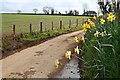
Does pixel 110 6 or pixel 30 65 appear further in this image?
pixel 110 6

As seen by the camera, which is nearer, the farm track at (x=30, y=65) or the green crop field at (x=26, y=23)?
the farm track at (x=30, y=65)

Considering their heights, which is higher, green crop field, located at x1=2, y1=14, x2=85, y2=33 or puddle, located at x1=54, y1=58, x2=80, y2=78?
green crop field, located at x1=2, y1=14, x2=85, y2=33

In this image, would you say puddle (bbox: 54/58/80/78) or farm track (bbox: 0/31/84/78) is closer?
puddle (bbox: 54/58/80/78)

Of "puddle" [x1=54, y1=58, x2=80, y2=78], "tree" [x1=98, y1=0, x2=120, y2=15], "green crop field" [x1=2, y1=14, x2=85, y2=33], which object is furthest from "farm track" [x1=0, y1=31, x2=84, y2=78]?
"green crop field" [x1=2, y1=14, x2=85, y2=33]

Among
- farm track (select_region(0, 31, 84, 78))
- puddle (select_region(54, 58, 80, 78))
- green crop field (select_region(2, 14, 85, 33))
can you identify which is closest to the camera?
puddle (select_region(54, 58, 80, 78))

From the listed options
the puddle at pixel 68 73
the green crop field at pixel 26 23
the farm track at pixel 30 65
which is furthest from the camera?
the green crop field at pixel 26 23

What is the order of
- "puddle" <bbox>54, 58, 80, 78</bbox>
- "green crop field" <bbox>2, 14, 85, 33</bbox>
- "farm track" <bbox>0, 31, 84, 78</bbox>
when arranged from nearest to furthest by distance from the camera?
"puddle" <bbox>54, 58, 80, 78</bbox>
"farm track" <bbox>0, 31, 84, 78</bbox>
"green crop field" <bbox>2, 14, 85, 33</bbox>

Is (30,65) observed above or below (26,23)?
below

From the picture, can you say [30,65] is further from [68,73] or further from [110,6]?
[110,6]

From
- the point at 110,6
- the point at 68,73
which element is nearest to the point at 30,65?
the point at 68,73

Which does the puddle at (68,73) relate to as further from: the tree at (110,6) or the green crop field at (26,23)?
the green crop field at (26,23)

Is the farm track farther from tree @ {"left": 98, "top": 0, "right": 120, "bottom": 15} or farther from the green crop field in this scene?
the green crop field

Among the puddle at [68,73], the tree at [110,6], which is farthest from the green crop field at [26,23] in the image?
the puddle at [68,73]

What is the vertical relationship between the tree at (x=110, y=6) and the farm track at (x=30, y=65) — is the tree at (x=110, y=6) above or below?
above
